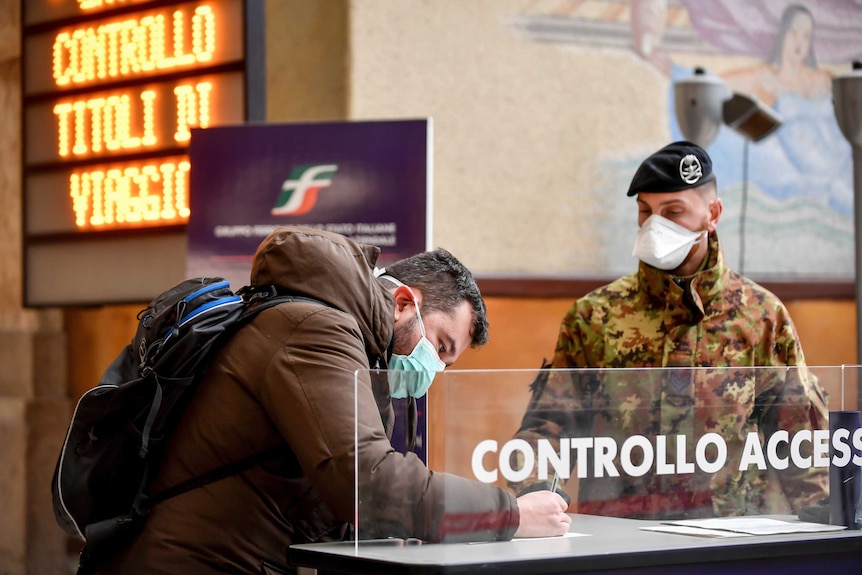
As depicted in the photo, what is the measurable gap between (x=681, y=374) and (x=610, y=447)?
0.23 meters

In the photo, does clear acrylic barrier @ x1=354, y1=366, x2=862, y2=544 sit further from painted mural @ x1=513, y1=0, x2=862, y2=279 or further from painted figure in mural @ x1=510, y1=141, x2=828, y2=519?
painted mural @ x1=513, y1=0, x2=862, y2=279

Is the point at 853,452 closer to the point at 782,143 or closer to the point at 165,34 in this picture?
the point at 165,34

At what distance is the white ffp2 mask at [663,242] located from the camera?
3.49m

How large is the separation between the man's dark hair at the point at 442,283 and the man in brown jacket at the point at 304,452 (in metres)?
0.14

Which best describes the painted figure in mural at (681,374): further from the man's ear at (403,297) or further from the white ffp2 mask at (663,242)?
the man's ear at (403,297)

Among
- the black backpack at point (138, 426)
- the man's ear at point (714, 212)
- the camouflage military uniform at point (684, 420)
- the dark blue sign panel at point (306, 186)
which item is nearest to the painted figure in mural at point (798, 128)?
the dark blue sign panel at point (306, 186)

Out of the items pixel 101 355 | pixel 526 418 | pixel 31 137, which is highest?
pixel 31 137

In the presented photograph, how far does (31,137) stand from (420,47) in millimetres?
2120

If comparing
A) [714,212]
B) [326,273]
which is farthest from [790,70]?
[326,273]

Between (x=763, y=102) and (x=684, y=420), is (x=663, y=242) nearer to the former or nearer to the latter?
(x=684, y=420)

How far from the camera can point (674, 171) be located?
11.6 ft

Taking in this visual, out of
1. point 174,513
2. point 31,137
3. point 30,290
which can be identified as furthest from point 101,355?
point 174,513

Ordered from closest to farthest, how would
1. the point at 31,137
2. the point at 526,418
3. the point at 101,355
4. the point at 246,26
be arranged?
1. the point at 526,418
2. the point at 246,26
3. the point at 31,137
4. the point at 101,355

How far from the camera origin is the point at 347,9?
6723 mm
